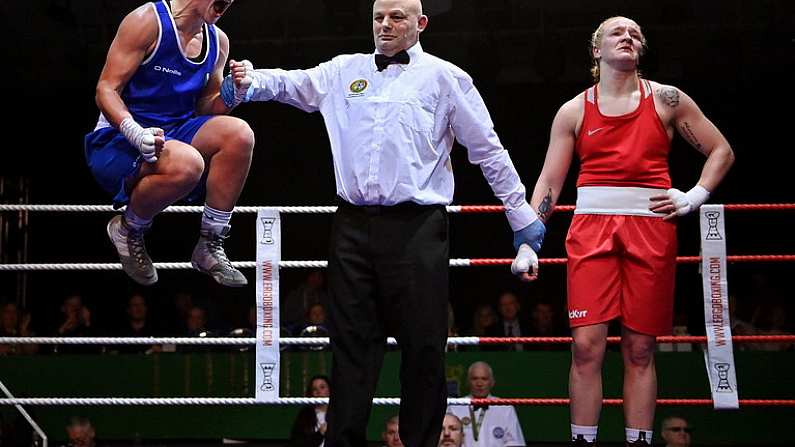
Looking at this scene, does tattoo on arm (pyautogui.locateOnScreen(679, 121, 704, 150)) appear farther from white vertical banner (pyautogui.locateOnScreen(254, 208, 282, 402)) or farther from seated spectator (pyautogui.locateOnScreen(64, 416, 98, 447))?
seated spectator (pyautogui.locateOnScreen(64, 416, 98, 447))

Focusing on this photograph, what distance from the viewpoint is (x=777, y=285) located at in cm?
834

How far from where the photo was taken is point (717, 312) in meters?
3.53

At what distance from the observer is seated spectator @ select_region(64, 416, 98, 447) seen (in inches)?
187

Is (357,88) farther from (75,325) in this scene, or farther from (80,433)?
(75,325)

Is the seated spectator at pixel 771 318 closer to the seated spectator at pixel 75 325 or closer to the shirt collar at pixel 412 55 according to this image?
the shirt collar at pixel 412 55

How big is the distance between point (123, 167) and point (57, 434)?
2850 mm

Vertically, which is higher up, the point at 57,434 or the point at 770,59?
the point at 770,59

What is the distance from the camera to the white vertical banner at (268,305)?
3598 mm

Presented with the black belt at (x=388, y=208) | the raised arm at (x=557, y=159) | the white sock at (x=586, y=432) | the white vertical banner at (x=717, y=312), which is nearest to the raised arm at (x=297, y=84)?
the black belt at (x=388, y=208)

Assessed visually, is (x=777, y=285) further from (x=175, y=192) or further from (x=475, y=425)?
(x=175, y=192)

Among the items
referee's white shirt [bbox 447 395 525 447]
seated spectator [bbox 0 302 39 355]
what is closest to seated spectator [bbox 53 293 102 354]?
seated spectator [bbox 0 302 39 355]

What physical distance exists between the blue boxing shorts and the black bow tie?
0.54 m

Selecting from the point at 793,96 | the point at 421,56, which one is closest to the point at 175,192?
the point at 421,56

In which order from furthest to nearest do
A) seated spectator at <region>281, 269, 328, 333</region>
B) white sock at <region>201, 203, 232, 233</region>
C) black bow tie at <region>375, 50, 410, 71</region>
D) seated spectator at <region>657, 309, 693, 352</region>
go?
1. seated spectator at <region>281, 269, 328, 333</region>
2. seated spectator at <region>657, 309, 693, 352</region>
3. white sock at <region>201, 203, 232, 233</region>
4. black bow tie at <region>375, 50, 410, 71</region>
